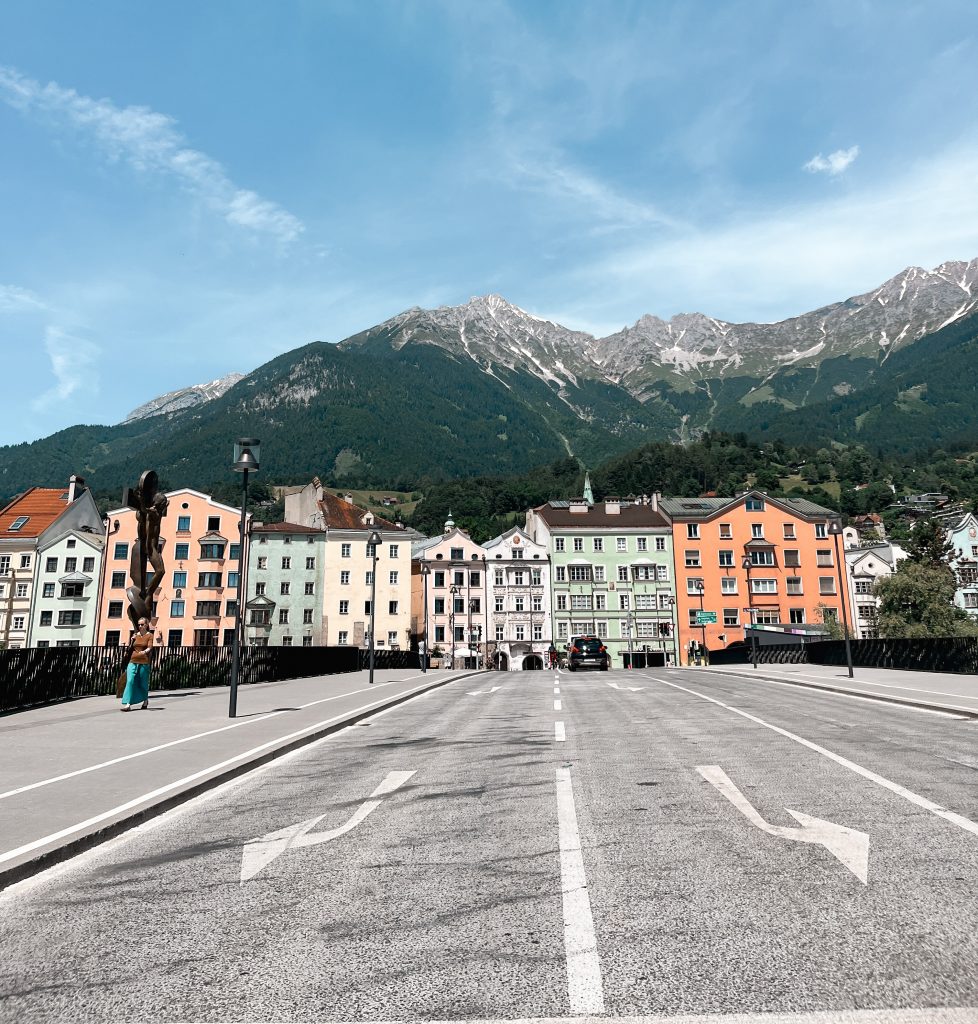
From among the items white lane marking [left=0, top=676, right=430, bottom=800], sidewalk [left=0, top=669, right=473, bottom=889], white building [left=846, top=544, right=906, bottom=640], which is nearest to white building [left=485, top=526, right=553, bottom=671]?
white building [left=846, top=544, right=906, bottom=640]

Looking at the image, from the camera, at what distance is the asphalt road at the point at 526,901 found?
3.59 m

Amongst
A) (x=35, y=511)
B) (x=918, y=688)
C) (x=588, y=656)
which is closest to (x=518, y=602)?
(x=588, y=656)

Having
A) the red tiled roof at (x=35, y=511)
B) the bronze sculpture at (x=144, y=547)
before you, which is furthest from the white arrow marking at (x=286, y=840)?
the red tiled roof at (x=35, y=511)

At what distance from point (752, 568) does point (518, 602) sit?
26.1 m

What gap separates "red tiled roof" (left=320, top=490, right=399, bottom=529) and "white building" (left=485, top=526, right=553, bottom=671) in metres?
12.9

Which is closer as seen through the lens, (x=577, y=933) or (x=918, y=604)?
(x=577, y=933)

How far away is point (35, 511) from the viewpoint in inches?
3223

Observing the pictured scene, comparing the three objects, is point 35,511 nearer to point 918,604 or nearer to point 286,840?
point 918,604

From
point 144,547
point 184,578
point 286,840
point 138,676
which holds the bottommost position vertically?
point 286,840

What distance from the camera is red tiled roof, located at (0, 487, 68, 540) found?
78.8 metres

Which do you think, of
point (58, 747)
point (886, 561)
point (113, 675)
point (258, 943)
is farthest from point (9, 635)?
point (886, 561)

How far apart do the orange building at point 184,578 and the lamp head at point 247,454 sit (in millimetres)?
61378

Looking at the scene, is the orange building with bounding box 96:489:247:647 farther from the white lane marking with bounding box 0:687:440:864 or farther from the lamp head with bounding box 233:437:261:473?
the white lane marking with bounding box 0:687:440:864

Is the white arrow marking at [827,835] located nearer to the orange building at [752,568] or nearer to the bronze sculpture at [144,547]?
the bronze sculpture at [144,547]
